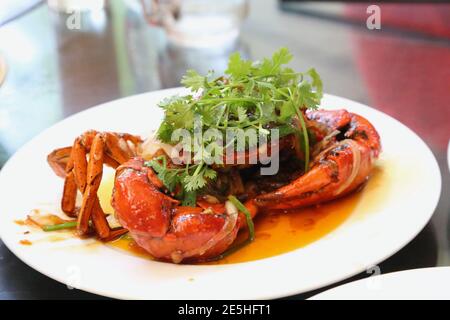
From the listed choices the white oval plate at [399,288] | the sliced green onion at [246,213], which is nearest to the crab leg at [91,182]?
the sliced green onion at [246,213]


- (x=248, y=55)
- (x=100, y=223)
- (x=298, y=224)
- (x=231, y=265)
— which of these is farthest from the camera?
(x=248, y=55)

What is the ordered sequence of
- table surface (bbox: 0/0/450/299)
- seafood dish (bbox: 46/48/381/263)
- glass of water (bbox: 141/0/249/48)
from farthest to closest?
glass of water (bbox: 141/0/249/48) < table surface (bbox: 0/0/450/299) < seafood dish (bbox: 46/48/381/263)

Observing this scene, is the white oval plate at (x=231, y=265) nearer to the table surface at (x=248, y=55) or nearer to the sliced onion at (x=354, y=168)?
the sliced onion at (x=354, y=168)

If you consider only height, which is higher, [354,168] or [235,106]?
[235,106]

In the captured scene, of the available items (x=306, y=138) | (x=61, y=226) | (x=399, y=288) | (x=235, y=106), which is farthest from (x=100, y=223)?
(x=399, y=288)

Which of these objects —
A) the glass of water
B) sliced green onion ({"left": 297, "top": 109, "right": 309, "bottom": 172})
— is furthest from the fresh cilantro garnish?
the glass of water

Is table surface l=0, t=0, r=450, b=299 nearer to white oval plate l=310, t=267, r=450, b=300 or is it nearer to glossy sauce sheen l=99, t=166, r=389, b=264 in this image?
glossy sauce sheen l=99, t=166, r=389, b=264

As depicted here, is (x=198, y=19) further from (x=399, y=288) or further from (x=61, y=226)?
(x=399, y=288)
